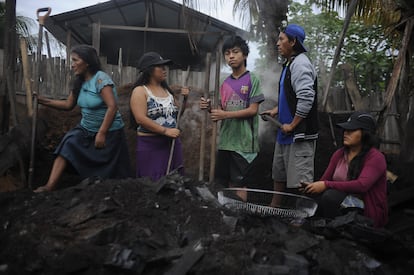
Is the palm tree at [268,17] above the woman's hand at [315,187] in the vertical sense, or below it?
above

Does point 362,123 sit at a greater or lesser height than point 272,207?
greater

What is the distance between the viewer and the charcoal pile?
2184 mm

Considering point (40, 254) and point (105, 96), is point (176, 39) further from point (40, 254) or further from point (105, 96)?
point (40, 254)

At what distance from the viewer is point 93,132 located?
Answer: 12.3 feet

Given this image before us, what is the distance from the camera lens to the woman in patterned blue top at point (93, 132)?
144 inches

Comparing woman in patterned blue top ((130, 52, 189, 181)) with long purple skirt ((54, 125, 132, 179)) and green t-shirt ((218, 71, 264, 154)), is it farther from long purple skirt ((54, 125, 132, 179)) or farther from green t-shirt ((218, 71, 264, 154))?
green t-shirt ((218, 71, 264, 154))

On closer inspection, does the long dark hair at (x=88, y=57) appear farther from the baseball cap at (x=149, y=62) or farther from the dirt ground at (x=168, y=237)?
the dirt ground at (x=168, y=237)

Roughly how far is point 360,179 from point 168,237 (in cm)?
153

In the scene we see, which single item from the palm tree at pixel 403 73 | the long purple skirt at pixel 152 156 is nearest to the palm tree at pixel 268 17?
the palm tree at pixel 403 73

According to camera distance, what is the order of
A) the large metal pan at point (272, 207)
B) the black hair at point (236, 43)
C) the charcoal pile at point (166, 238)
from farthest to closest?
the black hair at point (236, 43)
the large metal pan at point (272, 207)
the charcoal pile at point (166, 238)

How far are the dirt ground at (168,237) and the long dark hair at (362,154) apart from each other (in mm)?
484

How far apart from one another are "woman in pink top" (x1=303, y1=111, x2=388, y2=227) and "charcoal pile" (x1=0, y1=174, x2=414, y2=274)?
1.06 feet

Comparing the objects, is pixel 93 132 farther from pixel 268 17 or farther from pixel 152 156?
pixel 268 17

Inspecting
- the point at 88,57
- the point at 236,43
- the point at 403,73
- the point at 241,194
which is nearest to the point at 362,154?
the point at 241,194
